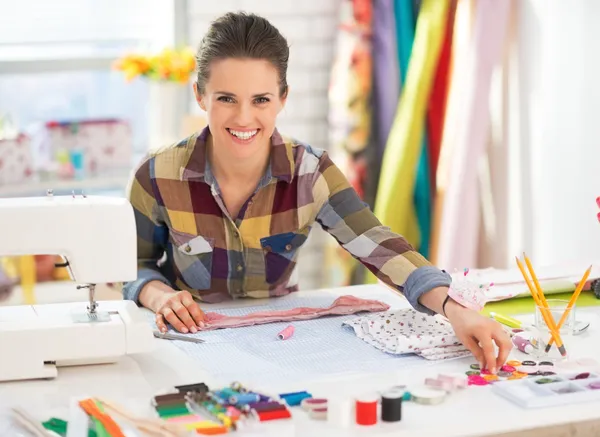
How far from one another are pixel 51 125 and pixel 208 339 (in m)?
2.47

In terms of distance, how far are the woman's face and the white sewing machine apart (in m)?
0.48

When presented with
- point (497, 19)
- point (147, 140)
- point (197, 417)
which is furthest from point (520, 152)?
point (197, 417)

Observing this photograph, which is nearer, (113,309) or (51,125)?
(113,309)

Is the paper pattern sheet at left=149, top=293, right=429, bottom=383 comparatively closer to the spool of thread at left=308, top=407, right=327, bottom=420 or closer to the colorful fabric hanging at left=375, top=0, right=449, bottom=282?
the spool of thread at left=308, top=407, right=327, bottom=420

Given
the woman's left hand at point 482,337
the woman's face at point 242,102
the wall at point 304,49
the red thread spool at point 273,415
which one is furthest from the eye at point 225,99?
the wall at point 304,49

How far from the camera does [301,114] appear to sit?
4.84 meters

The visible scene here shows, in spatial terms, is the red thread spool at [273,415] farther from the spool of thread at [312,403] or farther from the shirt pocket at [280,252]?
the shirt pocket at [280,252]

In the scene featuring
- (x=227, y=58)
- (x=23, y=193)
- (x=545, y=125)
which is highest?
(x=227, y=58)

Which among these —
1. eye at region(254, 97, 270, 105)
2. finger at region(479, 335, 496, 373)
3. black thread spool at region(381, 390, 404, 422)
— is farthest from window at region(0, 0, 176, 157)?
black thread spool at region(381, 390, 404, 422)

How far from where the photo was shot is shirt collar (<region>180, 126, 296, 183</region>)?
2.62 m

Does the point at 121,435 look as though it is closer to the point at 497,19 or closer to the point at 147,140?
the point at 497,19

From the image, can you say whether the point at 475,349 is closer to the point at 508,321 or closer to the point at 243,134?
the point at 508,321

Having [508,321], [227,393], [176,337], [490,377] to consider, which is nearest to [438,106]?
[508,321]

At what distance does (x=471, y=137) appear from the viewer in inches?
165
